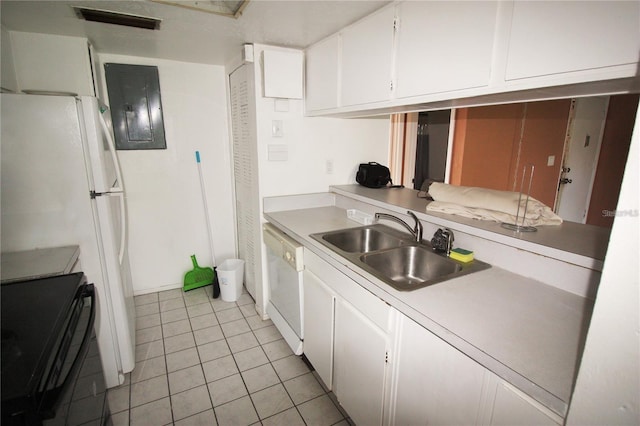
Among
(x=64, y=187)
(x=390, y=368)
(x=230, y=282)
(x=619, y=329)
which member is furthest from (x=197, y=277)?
(x=619, y=329)

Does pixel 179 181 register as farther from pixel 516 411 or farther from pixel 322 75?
pixel 516 411

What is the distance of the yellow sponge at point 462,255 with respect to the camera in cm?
143

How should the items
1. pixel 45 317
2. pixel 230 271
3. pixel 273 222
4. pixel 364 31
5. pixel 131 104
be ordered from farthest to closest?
pixel 230 271 < pixel 131 104 < pixel 273 222 < pixel 364 31 < pixel 45 317

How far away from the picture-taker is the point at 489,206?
1498 millimetres

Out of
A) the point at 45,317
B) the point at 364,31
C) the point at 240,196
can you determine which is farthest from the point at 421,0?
the point at 240,196

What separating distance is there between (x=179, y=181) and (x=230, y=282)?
42.4 inches

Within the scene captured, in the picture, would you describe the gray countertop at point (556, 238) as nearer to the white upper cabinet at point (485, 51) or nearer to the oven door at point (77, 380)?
the white upper cabinet at point (485, 51)

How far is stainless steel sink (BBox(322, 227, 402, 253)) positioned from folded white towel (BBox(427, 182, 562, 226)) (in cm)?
Result: 36

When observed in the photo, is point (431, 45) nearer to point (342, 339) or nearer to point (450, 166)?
point (342, 339)

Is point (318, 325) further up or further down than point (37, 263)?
further down

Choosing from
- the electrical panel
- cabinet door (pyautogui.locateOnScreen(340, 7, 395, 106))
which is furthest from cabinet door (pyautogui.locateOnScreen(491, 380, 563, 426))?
the electrical panel

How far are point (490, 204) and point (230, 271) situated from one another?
2160 millimetres

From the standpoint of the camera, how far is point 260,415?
165 cm

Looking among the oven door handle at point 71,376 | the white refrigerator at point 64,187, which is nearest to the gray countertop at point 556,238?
the oven door handle at point 71,376
